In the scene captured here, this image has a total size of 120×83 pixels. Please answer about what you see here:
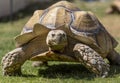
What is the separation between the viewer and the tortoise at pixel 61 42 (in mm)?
5145

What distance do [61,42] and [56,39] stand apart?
0.09 metres

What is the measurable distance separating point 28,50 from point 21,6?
12299mm

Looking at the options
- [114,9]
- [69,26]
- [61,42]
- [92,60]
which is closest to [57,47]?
[61,42]

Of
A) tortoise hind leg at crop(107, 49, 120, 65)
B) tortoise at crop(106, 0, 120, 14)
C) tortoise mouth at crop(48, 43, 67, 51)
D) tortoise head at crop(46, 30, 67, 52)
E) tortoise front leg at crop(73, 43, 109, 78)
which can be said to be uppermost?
tortoise head at crop(46, 30, 67, 52)

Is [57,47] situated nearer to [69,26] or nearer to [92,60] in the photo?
[69,26]

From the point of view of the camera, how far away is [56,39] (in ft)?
16.5

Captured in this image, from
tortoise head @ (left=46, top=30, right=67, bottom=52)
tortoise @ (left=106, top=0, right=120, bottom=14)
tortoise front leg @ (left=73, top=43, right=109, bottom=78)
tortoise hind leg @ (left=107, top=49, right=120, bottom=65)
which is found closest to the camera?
tortoise head @ (left=46, top=30, right=67, bottom=52)

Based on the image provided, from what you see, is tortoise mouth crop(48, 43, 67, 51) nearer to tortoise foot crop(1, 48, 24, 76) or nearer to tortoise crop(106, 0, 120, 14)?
tortoise foot crop(1, 48, 24, 76)

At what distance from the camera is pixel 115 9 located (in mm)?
16391

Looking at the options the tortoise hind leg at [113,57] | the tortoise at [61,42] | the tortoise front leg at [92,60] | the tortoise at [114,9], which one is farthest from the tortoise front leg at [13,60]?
the tortoise at [114,9]

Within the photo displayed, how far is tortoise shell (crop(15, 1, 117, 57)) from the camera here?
5199mm

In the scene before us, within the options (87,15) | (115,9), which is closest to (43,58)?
(87,15)

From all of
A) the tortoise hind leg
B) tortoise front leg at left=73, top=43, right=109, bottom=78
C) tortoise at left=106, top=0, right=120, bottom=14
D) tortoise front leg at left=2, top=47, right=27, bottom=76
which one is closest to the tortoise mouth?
tortoise front leg at left=73, top=43, right=109, bottom=78

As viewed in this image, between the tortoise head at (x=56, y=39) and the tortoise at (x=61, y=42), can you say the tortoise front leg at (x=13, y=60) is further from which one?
the tortoise head at (x=56, y=39)
